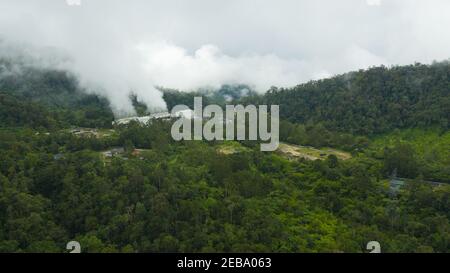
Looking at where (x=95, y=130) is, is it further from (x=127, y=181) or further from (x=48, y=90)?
(x=127, y=181)

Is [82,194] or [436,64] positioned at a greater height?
[436,64]

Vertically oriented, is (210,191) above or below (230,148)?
below

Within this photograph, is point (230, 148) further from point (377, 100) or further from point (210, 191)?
point (377, 100)

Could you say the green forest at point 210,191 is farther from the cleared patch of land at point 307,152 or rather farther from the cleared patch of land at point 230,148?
the cleared patch of land at point 307,152

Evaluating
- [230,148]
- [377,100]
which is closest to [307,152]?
[230,148]

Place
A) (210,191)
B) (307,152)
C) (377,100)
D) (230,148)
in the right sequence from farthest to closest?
(377,100) → (307,152) → (230,148) → (210,191)

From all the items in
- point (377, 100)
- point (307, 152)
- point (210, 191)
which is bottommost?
point (210, 191)

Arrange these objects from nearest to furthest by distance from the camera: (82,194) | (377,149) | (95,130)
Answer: (82,194), (377,149), (95,130)
